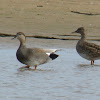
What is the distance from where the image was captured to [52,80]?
388 inches

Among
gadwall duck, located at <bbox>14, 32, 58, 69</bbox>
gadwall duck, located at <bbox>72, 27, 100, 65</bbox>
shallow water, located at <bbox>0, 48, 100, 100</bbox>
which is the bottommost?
shallow water, located at <bbox>0, 48, 100, 100</bbox>

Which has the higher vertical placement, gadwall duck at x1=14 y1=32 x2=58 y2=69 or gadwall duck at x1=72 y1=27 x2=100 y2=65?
gadwall duck at x1=72 y1=27 x2=100 y2=65

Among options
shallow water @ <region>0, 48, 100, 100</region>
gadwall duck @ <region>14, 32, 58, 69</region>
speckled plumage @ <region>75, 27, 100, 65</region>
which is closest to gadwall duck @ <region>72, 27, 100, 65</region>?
speckled plumage @ <region>75, 27, 100, 65</region>

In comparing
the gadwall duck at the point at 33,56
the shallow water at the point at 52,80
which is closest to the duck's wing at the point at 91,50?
the shallow water at the point at 52,80

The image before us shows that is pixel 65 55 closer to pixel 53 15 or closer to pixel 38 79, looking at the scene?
pixel 38 79

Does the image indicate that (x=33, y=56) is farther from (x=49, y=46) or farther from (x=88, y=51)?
(x=49, y=46)

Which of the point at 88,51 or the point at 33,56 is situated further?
the point at 88,51

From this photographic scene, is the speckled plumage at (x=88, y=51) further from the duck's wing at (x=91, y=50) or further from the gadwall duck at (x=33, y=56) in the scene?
the gadwall duck at (x=33, y=56)

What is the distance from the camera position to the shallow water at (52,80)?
8375mm

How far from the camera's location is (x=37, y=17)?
18.5 meters

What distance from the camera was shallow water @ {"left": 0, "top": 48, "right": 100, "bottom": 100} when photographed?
8375mm

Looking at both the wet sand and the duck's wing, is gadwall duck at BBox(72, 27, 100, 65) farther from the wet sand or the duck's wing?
the wet sand

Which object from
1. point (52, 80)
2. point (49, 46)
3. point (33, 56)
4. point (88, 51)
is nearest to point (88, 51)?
point (88, 51)

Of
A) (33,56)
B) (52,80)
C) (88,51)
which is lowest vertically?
(52,80)
